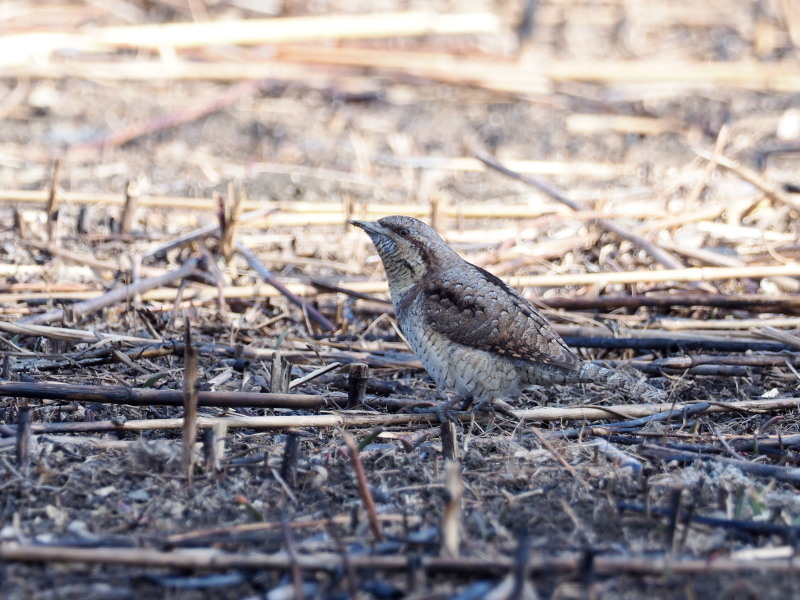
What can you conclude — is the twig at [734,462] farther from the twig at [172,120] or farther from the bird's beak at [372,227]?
the twig at [172,120]

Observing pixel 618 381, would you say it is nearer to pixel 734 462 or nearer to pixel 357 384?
pixel 734 462

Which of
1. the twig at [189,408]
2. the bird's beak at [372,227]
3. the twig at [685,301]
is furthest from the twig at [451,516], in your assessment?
the twig at [685,301]

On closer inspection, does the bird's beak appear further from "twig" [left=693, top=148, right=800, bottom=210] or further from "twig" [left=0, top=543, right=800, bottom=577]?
"twig" [left=693, top=148, right=800, bottom=210]

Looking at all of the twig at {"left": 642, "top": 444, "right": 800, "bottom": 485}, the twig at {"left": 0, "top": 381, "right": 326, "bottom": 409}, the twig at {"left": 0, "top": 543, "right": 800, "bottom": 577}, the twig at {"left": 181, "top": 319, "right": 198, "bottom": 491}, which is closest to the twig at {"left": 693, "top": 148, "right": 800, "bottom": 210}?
the twig at {"left": 642, "top": 444, "right": 800, "bottom": 485}

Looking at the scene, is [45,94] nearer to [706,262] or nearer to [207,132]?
[207,132]

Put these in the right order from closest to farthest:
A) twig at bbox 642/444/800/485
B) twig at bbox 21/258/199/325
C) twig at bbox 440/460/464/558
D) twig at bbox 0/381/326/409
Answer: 1. twig at bbox 440/460/464/558
2. twig at bbox 642/444/800/485
3. twig at bbox 0/381/326/409
4. twig at bbox 21/258/199/325

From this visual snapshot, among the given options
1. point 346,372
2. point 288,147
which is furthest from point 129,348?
point 288,147

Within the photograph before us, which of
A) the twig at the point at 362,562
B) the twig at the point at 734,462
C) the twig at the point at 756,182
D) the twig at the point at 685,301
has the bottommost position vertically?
the twig at the point at 362,562

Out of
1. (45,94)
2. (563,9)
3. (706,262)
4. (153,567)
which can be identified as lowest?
(153,567)
